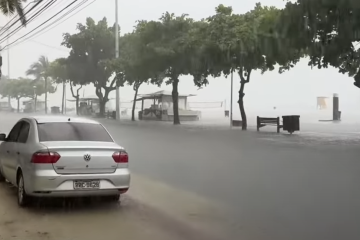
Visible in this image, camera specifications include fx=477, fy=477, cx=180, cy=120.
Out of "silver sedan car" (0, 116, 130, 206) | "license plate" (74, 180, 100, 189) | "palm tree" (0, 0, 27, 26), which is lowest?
"license plate" (74, 180, 100, 189)

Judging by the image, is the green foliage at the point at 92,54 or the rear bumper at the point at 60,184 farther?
the green foliage at the point at 92,54

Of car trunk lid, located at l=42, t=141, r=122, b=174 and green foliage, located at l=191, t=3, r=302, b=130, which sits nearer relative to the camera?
car trunk lid, located at l=42, t=141, r=122, b=174

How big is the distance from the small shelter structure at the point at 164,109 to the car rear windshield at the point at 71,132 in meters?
29.7

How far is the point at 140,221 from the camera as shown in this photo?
20.2 feet

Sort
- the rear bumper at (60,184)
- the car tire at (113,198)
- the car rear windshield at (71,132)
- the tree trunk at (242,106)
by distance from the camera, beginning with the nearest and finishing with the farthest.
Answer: the rear bumper at (60,184) → the car rear windshield at (71,132) → the car tire at (113,198) → the tree trunk at (242,106)

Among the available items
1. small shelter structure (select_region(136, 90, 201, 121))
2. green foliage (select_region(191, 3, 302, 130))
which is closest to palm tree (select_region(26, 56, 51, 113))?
small shelter structure (select_region(136, 90, 201, 121))

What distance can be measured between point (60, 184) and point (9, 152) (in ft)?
6.09

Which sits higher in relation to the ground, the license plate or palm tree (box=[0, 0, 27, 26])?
palm tree (box=[0, 0, 27, 26])

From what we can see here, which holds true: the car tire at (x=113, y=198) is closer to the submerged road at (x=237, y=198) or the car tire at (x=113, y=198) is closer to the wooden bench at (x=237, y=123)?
the submerged road at (x=237, y=198)

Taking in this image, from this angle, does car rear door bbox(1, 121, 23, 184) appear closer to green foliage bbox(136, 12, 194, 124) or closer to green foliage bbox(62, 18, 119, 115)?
green foliage bbox(136, 12, 194, 124)

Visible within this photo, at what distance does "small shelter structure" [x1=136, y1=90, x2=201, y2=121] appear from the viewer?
124 ft

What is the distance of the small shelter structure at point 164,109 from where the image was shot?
124ft

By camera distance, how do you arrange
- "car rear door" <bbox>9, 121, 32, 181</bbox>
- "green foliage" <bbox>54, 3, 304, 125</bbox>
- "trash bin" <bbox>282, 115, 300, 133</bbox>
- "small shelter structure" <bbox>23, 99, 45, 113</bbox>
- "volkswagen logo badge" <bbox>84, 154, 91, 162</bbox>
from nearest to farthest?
1. "volkswagen logo badge" <bbox>84, 154, 91, 162</bbox>
2. "car rear door" <bbox>9, 121, 32, 181</bbox>
3. "green foliage" <bbox>54, 3, 304, 125</bbox>
4. "trash bin" <bbox>282, 115, 300, 133</bbox>
5. "small shelter structure" <bbox>23, 99, 45, 113</bbox>

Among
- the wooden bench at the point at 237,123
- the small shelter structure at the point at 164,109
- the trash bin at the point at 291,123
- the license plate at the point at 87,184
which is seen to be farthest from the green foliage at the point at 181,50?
the license plate at the point at 87,184
